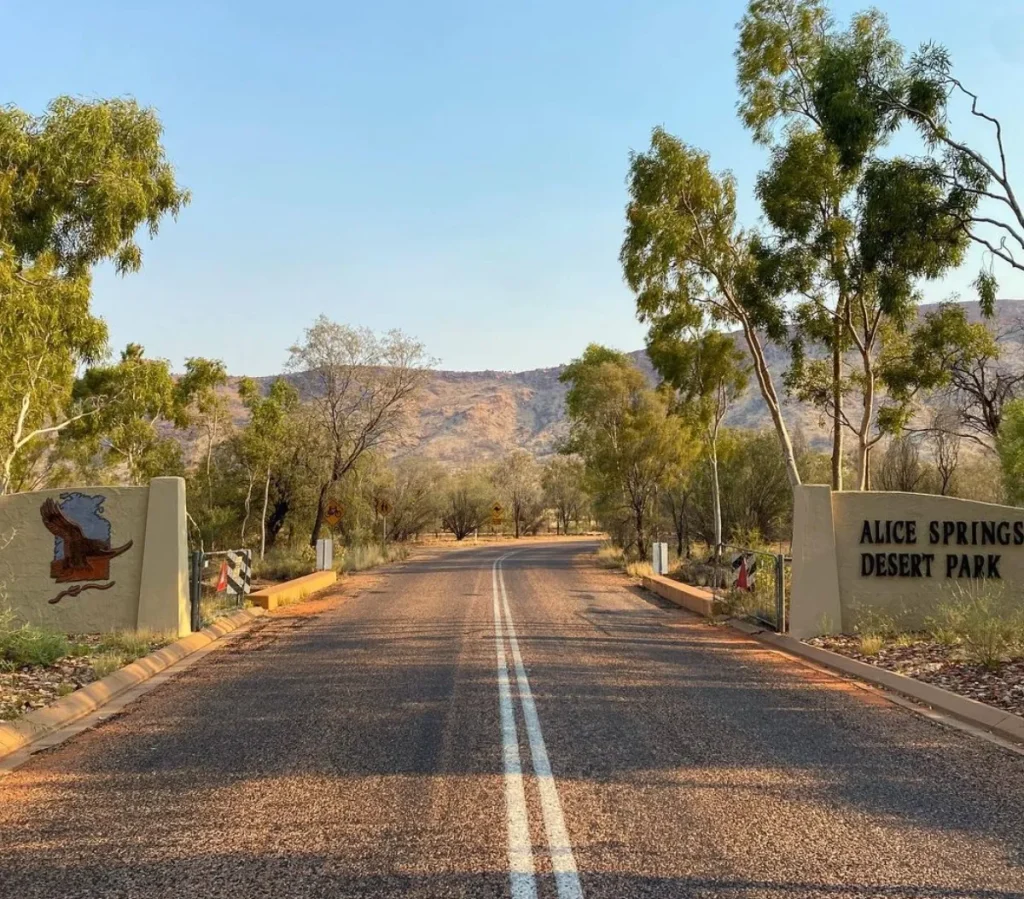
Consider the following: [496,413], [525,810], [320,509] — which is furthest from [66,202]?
[496,413]

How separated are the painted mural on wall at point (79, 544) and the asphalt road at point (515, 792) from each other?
402cm

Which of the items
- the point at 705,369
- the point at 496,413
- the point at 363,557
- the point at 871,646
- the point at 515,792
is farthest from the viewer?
the point at 496,413

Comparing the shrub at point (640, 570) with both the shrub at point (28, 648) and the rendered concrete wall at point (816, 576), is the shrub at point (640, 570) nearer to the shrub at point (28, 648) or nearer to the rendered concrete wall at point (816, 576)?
the rendered concrete wall at point (816, 576)

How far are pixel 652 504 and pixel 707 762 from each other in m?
31.7

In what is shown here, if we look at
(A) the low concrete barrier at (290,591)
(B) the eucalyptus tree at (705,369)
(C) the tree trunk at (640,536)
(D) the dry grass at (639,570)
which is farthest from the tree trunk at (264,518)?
(B) the eucalyptus tree at (705,369)

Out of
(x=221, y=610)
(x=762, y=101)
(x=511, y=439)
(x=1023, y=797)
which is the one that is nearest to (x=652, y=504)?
(x=762, y=101)

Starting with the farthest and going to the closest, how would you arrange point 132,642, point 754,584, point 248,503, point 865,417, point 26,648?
point 248,503 → point 865,417 → point 754,584 → point 132,642 → point 26,648

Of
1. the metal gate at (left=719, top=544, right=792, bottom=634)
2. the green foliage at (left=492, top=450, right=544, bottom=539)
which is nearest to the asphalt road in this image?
the metal gate at (left=719, top=544, right=792, bottom=634)

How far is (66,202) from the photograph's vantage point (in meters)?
13.2

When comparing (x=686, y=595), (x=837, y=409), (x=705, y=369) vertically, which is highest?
(x=705, y=369)

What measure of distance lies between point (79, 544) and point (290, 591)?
7.46m

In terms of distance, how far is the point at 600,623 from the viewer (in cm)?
1555

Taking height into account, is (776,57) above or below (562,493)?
above

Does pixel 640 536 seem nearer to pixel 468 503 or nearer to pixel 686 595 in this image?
pixel 686 595
